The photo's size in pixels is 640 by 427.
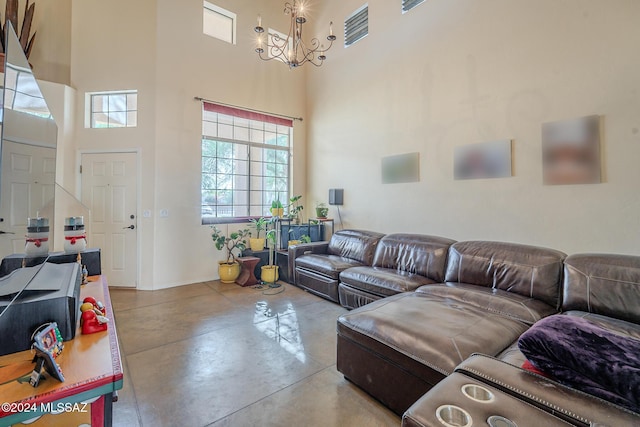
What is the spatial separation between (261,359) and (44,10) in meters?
5.94

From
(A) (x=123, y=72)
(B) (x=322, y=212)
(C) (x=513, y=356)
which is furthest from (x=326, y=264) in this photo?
(A) (x=123, y=72)

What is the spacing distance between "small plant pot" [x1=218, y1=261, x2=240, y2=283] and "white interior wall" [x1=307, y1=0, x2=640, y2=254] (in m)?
2.09

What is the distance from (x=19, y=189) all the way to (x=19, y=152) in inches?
6.7

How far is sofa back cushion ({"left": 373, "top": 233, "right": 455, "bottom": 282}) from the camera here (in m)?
3.25


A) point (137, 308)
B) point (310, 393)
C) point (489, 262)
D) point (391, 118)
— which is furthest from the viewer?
point (391, 118)

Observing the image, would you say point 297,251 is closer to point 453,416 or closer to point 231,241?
point 231,241

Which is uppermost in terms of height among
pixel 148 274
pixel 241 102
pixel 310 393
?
pixel 241 102

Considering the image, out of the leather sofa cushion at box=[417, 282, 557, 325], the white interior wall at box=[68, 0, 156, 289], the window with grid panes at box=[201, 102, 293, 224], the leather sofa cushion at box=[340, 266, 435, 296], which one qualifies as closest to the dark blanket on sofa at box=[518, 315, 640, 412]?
the leather sofa cushion at box=[417, 282, 557, 325]

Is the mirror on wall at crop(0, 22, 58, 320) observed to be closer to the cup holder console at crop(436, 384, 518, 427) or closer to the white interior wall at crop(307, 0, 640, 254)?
the cup holder console at crop(436, 384, 518, 427)

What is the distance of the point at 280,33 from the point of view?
557 centimetres

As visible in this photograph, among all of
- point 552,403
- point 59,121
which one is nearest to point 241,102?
point 59,121

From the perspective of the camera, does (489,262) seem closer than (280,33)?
Yes

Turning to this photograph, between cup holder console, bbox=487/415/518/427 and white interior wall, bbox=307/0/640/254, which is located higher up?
white interior wall, bbox=307/0/640/254

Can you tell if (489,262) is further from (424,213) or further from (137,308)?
(137,308)
